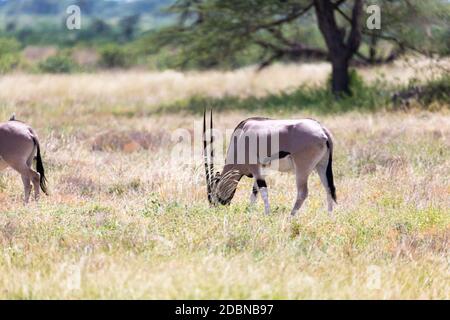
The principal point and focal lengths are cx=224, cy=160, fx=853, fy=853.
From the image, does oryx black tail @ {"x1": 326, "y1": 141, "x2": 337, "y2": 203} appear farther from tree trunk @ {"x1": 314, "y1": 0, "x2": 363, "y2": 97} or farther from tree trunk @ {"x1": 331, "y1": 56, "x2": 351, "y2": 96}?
tree trunk @ {"x1": 331, "y1": 56, "x2": 351, "y2": 96}

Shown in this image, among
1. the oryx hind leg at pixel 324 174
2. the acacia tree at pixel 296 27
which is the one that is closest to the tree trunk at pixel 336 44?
the acacia tree at pixel 296 27

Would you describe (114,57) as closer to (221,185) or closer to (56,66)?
(56,66)

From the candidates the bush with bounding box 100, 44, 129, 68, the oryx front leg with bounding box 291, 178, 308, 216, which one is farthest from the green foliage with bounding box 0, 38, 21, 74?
the oryx front leg with bounding box 291, 178, 308, 216

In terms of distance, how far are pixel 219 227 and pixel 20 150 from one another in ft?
8.86

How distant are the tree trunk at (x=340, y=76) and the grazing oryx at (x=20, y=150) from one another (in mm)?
12240

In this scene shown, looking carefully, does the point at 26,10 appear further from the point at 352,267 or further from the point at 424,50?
the point at 352,267

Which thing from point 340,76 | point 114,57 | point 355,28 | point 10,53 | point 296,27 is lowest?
point 114,57

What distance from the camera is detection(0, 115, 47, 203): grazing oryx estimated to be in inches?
338

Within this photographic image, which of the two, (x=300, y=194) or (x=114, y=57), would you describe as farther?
(x=114, y=57)

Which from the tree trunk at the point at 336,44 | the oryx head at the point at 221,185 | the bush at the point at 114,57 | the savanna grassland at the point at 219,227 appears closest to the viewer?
the savanna grassland at the point at 219,227

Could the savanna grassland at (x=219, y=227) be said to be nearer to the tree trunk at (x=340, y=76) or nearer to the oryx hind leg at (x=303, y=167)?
the oryx hind leg at (x=303, y=167)

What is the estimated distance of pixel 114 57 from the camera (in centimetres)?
4222

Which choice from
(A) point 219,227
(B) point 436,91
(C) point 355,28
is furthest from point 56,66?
(A) point 219,227

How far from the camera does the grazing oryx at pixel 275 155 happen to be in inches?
313
